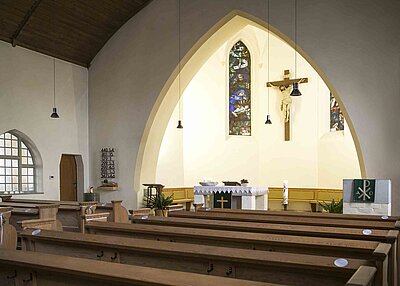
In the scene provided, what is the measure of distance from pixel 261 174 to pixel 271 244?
971 cm

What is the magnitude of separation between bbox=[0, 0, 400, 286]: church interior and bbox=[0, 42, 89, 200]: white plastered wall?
0.03m

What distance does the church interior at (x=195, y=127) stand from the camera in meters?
4.18

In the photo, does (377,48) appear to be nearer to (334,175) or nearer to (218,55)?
(334,175)

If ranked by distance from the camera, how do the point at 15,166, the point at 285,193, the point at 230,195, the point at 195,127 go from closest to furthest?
the point at 230,195 < the point at 15,166 < the point at 285,193 < the point at 195,127

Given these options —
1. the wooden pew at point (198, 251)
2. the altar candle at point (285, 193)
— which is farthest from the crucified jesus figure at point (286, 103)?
the wooden pew at point (198, 251)

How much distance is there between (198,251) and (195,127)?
9983 millimetres

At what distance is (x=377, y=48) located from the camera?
25.9 ft

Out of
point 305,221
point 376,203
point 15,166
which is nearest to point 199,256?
point 305,221

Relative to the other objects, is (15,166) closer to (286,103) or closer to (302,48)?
(302,48)

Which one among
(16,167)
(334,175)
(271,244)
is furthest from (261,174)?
(271,244)

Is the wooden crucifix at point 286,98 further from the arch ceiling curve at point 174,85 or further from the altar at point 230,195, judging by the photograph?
the altar at point 230,195

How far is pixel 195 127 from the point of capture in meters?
12.7

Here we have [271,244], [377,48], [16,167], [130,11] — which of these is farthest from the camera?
[130,11]

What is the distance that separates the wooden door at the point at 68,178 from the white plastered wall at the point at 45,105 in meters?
0.27
